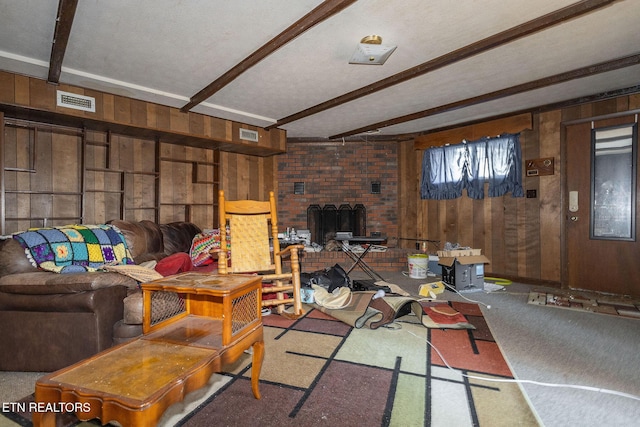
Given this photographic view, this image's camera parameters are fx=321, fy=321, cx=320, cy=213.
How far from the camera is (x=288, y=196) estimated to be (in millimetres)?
5945

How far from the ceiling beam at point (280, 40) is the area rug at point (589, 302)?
3.32 meters

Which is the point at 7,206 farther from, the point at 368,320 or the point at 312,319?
the point at 368,320

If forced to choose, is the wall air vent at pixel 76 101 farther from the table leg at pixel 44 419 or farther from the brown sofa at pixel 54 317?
the table leg at pixel 44 419

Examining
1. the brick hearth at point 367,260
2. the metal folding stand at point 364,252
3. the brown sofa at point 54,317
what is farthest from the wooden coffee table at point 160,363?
the brick hearth at point 367,260

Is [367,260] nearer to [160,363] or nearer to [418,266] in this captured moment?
[418,266]

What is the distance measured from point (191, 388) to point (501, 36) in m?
3.01

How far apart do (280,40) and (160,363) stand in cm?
233

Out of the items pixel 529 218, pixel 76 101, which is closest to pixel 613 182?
pixel 529 218

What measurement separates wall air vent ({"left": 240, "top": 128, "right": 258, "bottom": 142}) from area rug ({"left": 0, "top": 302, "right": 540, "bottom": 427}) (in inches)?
131

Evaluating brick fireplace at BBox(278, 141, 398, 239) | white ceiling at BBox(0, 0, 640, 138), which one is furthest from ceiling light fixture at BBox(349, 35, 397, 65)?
brick fireplace at BBox(278, 141, 398, 239)

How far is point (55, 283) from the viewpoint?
71.7 inches

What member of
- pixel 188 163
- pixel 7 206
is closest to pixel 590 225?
pixel 188 163

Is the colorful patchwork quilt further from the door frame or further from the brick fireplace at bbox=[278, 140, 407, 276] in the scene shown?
the door frame

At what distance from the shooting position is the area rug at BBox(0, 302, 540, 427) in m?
1.48
